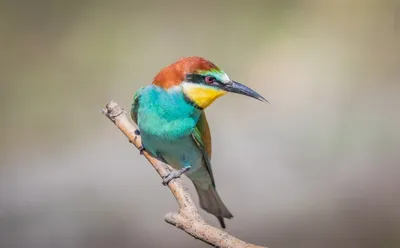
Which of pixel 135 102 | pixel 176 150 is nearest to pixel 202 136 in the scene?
pixel 176 150

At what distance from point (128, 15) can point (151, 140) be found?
222 centimetres

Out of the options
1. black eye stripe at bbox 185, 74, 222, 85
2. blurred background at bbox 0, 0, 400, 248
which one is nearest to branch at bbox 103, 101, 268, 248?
black eye stripe at bbox 185, 74, 222, 85

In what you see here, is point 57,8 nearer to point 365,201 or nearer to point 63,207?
point 63,207

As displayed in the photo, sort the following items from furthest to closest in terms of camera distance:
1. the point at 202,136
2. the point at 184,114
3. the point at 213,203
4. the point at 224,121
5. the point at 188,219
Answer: the point at 224,121, the point at 213,203, the point at 202,136, the point at 184,114, the point at 188,219

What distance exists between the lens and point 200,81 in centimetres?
139

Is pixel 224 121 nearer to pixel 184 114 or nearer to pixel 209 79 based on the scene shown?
pixel 184 114

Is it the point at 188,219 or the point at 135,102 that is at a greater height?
the point at 135,102

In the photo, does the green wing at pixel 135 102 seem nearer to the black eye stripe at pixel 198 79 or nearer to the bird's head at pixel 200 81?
the bird's head at pixel 200 81

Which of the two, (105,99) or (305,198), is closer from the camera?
(305,198)

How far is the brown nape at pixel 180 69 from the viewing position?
1376 mm

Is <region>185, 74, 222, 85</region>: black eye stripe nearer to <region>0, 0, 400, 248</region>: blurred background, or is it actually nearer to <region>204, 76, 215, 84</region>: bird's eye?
<region>204, 76, 215, 84</region>: bird's eye

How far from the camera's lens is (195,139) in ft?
5.42

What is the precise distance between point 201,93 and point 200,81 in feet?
0.13

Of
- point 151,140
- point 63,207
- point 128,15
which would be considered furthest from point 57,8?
point 151,140
